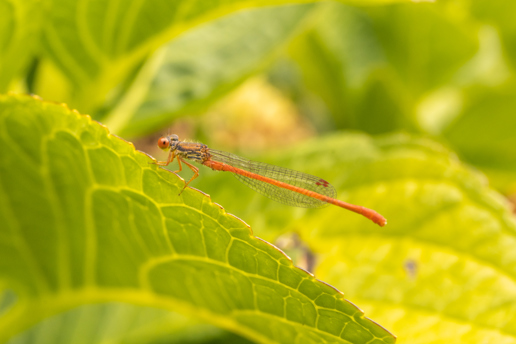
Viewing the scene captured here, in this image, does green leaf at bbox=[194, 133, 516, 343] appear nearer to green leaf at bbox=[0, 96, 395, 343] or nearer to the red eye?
the red eye

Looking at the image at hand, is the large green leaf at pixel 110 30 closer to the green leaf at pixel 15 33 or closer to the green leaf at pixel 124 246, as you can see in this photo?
the green leaf at pixel 15 33

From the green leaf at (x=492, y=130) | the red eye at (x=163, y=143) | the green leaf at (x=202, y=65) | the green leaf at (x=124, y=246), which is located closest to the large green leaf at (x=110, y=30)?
the green leaf at (x=202, y=65)

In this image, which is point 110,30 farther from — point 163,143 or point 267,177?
point 267,177

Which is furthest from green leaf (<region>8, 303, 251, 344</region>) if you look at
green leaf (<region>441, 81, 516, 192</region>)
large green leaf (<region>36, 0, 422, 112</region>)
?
green leaf (<region>441, 81, 516, 192</region>)

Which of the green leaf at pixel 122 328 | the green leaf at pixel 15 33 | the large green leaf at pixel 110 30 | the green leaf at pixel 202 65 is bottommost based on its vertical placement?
the green leaf at pixel 122 328

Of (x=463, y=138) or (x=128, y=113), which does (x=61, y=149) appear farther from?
(x=463, y=138)

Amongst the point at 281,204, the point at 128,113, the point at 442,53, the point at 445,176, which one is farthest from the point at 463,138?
the point at 128,113

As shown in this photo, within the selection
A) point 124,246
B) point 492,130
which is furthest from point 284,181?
point 492,130

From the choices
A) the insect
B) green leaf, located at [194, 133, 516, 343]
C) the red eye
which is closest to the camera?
green leaf, located at [194, 133, 516, 343]
